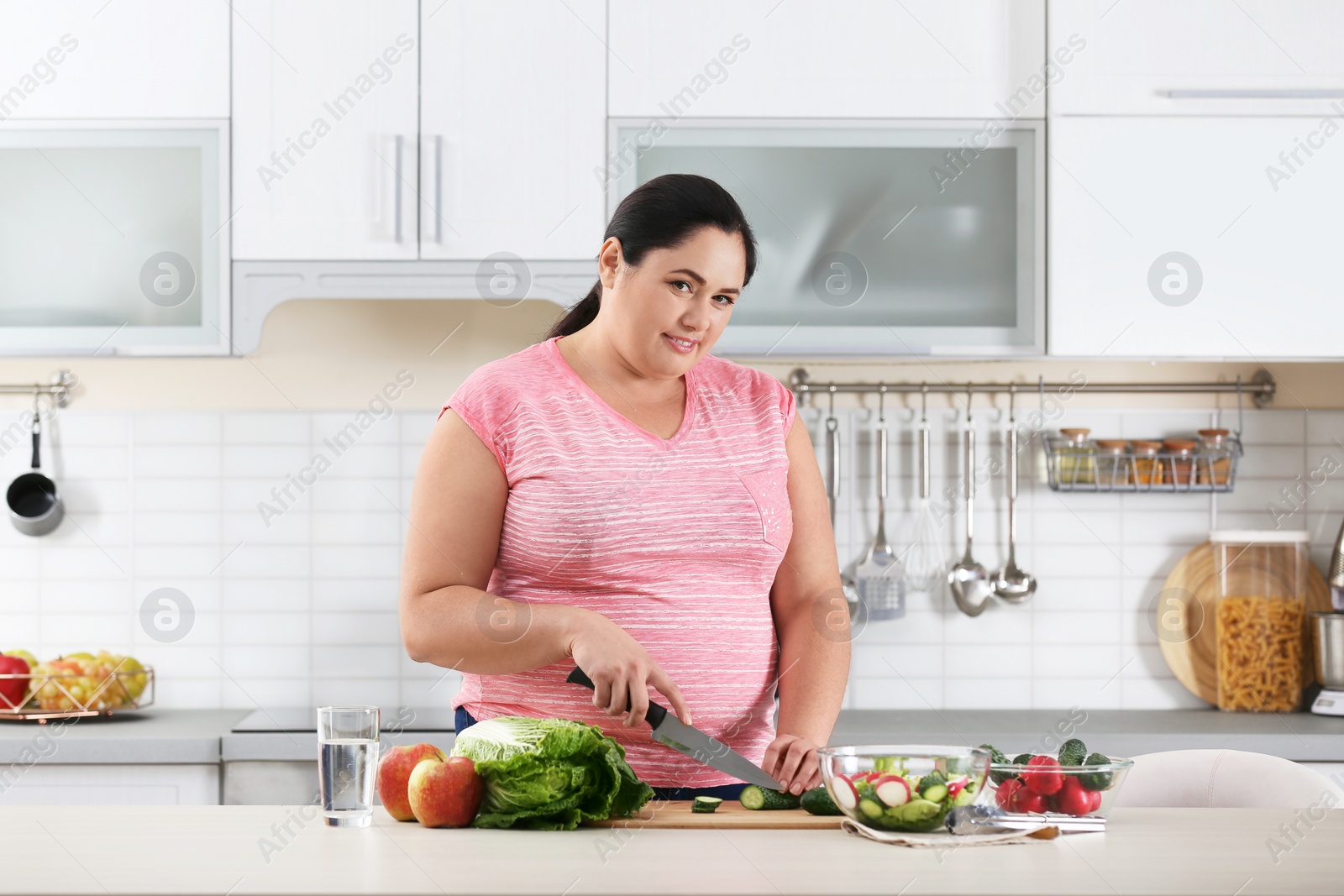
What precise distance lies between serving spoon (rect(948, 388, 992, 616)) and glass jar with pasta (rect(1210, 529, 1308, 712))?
0.45 m

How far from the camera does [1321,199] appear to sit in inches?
83.4

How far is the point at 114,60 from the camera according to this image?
2.12 m

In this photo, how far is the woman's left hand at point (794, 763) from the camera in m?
1.11

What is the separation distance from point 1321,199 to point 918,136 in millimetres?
730

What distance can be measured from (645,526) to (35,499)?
1.68 meters

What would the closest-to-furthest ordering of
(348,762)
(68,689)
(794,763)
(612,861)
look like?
(612,861)
(348,762)
(794,763)
(68,689)

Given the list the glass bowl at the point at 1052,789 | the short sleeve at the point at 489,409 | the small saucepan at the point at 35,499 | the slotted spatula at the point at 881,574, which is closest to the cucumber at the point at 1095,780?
the glass bowl at the point at 1052,789

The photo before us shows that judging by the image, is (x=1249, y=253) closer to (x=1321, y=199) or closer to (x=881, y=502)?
(x=1321, y=199)

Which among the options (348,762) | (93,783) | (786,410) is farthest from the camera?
(93,783)

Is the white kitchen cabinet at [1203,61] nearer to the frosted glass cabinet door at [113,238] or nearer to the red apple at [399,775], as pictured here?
the frosted glass cabinet door at [113,238]

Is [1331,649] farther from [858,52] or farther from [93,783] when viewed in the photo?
[93,783]

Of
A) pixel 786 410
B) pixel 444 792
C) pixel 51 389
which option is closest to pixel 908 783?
pixel 444 792

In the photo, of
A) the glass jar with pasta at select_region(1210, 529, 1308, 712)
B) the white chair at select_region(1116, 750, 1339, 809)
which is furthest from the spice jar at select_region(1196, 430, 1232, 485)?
the white chair at select_region(1116, 750, 1339, 809)

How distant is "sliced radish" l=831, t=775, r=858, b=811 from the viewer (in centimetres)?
95
